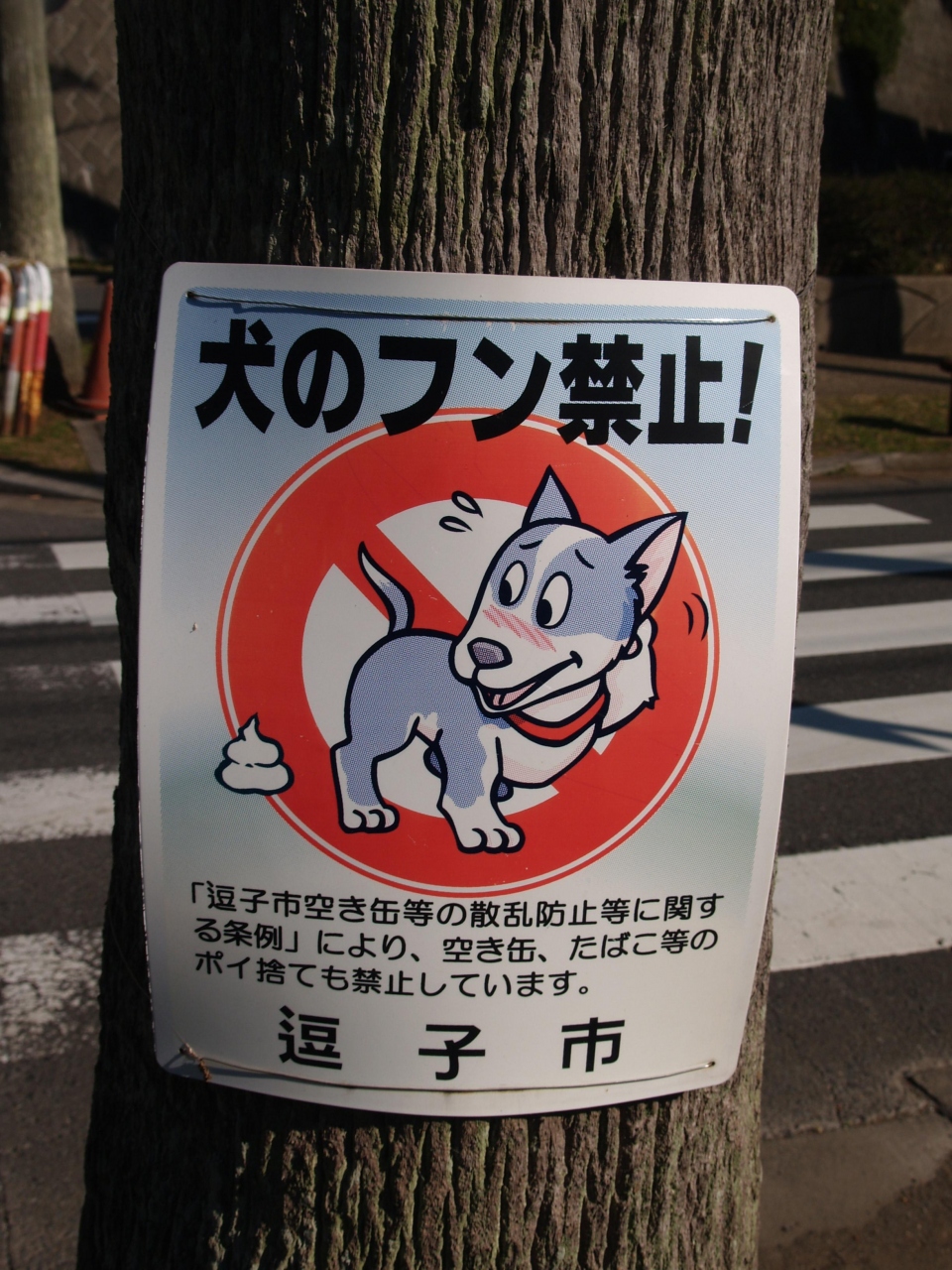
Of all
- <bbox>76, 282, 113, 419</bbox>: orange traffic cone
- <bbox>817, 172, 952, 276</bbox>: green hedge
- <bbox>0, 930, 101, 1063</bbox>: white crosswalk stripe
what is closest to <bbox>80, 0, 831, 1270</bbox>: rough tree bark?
<bbox>0, 930, 101, 1063</bbox>: white crosswalk stripe

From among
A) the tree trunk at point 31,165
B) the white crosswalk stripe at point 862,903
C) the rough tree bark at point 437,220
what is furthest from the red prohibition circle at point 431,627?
the tree trunk at point 31,165

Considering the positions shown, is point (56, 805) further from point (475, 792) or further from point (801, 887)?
point (475, 792)

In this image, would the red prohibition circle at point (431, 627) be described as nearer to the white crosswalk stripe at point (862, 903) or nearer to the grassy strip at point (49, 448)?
the white crosswalk stripe at point (862, 903)

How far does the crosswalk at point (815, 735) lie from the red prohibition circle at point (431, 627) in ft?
7.26

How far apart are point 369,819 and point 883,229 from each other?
A: 15902 mm

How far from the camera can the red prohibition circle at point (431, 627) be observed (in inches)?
56.7

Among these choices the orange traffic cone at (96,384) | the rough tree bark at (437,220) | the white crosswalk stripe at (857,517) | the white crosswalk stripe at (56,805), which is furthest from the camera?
the orange traffic cone at (96,384)

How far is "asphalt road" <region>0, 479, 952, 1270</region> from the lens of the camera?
3.05 metres

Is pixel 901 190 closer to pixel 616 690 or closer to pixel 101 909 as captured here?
pixel 101 909

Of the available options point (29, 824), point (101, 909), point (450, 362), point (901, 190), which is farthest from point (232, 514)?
point (901, 190)

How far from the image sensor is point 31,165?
1115 cm

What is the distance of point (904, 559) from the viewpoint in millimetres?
8109

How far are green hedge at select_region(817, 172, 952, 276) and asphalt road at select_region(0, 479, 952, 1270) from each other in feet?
31.2

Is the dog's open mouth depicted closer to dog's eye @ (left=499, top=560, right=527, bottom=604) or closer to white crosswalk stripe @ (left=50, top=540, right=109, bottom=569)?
dog's eye @ (left=499, top=560, right=527, bottom=604)
